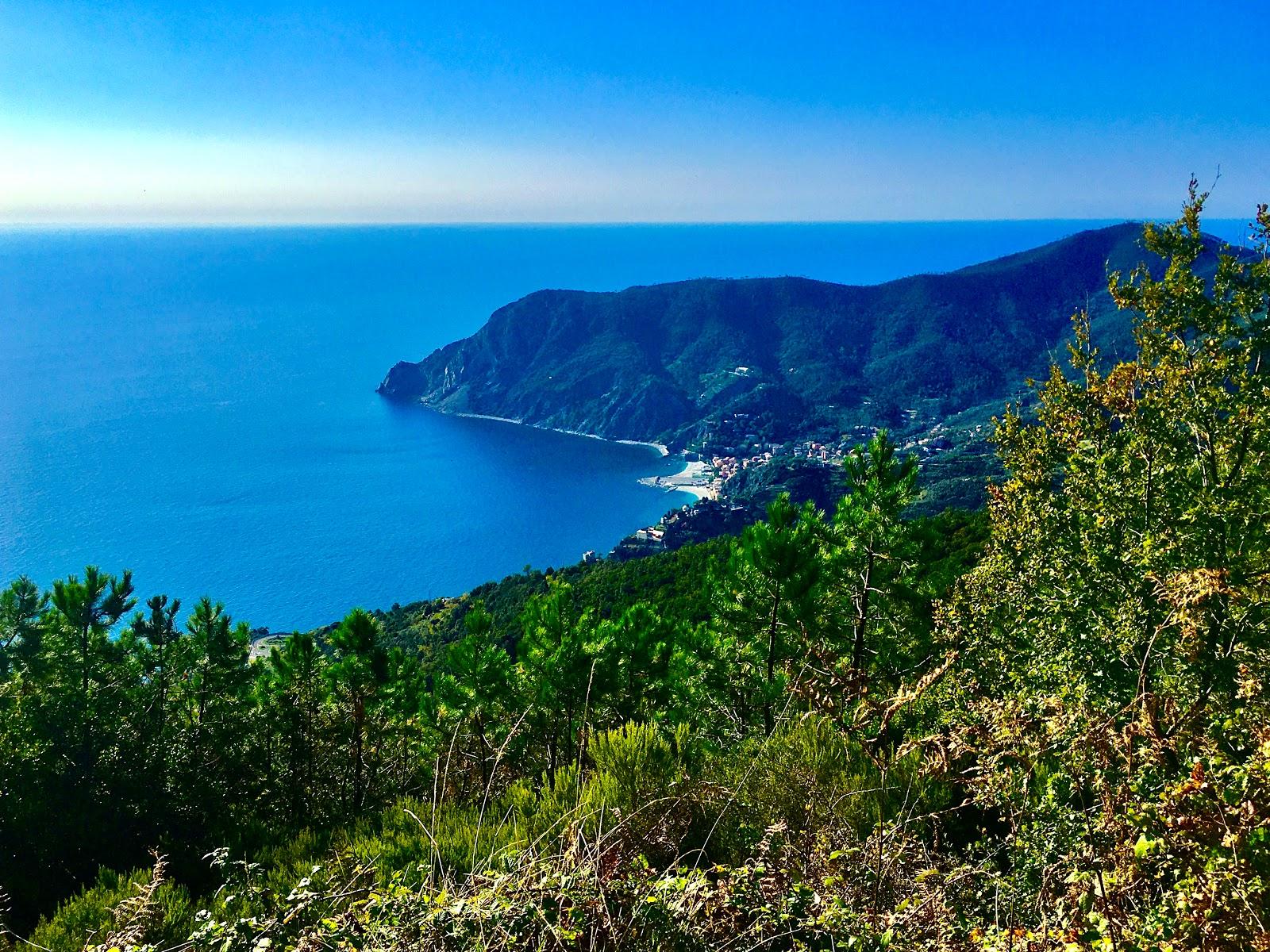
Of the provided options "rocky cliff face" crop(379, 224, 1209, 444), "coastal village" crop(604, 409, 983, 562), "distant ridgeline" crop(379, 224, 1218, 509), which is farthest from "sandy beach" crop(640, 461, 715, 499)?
"rocky cliff face" crop(379, 224, 1209, 444)

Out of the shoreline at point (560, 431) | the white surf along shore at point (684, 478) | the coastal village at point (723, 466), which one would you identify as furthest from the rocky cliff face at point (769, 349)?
the coastal village at point (723, 466)

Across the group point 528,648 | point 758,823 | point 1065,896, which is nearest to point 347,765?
point 528,648

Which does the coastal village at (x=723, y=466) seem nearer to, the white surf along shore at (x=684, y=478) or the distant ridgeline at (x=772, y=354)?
the white surf along shore at (x=684, y=478)

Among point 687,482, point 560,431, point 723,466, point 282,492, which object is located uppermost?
point 560,431

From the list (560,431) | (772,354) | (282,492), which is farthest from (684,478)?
(772,354)

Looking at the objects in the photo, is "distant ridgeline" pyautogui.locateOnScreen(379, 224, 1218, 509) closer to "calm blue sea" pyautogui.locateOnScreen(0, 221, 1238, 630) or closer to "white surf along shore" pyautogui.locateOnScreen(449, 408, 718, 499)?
"white surf along shore" pyautogui.locateOnScreen(449, 408, 718, 499)

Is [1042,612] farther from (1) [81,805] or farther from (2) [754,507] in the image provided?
(2) [754,507]

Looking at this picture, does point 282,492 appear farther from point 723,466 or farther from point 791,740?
point 791,740
